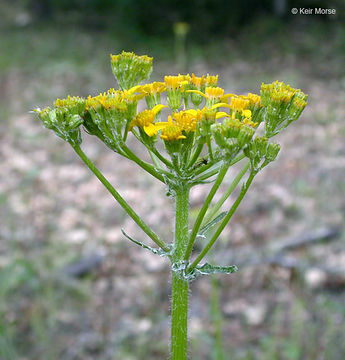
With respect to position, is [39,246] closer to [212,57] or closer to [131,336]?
[131,336]

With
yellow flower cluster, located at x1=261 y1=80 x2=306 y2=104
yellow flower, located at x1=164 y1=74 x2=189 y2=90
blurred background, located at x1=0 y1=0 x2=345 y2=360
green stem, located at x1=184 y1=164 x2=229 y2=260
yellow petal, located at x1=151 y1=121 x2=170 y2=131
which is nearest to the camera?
green stem, located at x1=184 y1=164 x2=229 y2=260

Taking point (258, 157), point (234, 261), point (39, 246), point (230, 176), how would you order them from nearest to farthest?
point (258, 157) < point (234, 261) < point (39, 246) < point (230, 176)

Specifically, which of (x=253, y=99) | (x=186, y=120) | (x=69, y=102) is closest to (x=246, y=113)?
(x=253, y=99)

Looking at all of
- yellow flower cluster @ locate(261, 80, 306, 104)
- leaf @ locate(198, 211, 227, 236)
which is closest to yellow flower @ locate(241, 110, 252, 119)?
yellow flower cluster @ locate(261, 80, 306, 104)

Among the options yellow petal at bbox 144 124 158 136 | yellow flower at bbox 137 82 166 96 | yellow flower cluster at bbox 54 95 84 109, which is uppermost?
yellow flower at bbox 137 82 166 96

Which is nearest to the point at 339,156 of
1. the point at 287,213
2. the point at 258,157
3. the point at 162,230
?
the point at 287,213

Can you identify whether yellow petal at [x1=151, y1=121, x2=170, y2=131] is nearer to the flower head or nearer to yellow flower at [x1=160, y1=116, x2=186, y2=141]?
yellow flower at [x1=160, y1=116, x2=186, y2=141]

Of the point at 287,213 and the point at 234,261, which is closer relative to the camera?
the point at 234,261

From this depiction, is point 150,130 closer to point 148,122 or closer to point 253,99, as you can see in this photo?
point 148,122
